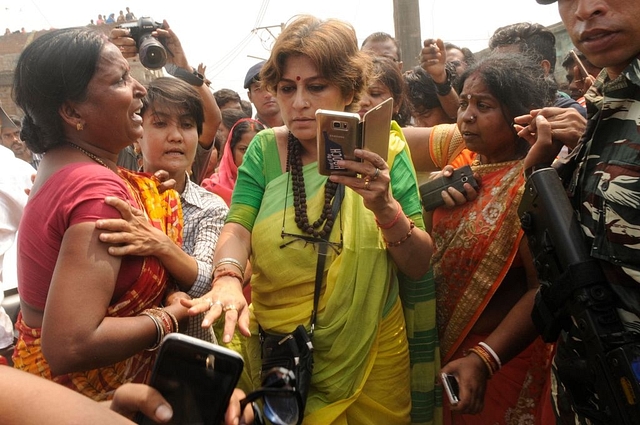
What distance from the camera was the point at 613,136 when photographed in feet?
4.45

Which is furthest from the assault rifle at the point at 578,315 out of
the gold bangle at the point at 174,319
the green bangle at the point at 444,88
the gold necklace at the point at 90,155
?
the green bangle at the point at 444,88

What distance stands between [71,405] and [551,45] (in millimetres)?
3726

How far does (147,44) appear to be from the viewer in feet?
9.45

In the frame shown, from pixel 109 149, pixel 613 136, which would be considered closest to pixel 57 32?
pixel 109 149

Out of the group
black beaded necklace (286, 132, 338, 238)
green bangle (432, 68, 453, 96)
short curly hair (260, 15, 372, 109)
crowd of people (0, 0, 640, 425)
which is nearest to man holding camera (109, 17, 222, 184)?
crowd of people (0, 0, 640, 425)

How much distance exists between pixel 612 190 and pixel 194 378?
1.03m

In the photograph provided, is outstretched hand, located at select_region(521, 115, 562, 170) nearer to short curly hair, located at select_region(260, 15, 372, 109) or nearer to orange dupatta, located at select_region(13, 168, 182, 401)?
short curly hair, located at select_region(260, 15, 372, 109)

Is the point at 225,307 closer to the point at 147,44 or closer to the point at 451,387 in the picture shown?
the point at 451,387

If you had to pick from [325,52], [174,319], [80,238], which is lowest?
[174,319]

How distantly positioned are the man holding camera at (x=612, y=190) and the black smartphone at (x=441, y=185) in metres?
0.72

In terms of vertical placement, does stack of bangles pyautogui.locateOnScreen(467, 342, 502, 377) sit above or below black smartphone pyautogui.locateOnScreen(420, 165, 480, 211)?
below

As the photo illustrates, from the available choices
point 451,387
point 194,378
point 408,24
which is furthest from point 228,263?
point 408,24

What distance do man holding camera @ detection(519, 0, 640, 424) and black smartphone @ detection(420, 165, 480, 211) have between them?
72cm

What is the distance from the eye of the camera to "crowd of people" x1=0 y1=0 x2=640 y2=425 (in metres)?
1.45
